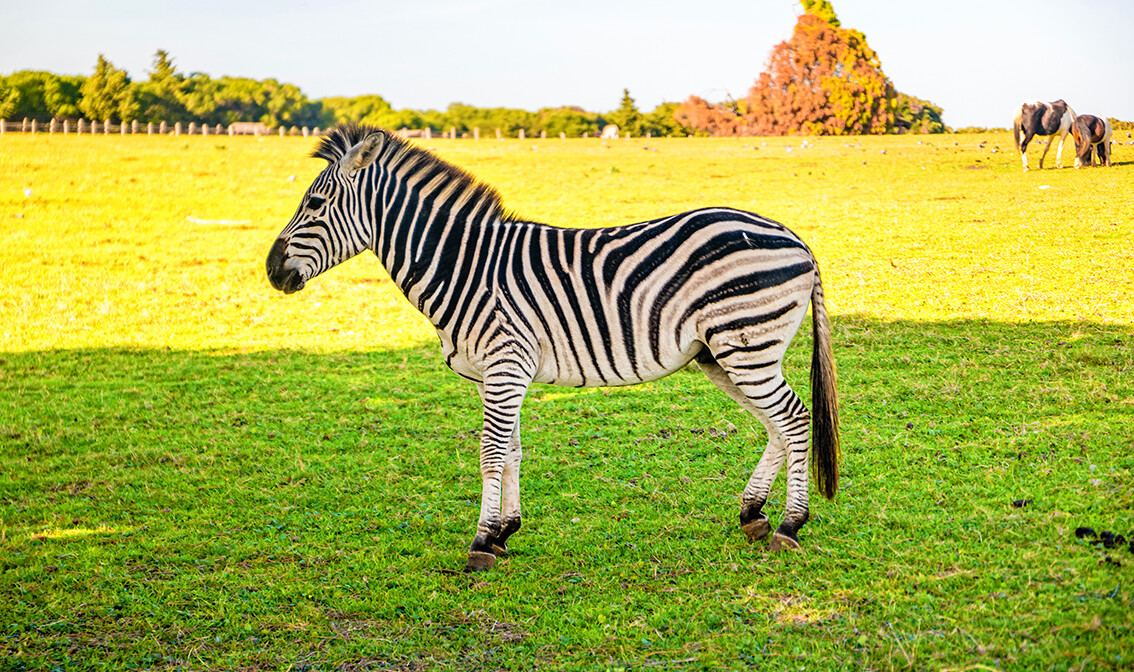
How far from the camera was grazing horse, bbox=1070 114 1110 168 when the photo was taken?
1984 cm

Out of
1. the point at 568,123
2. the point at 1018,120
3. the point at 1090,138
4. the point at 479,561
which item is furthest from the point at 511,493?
the point at 568,123

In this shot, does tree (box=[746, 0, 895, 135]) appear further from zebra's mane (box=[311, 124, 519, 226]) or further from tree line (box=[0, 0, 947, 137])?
zebra's mane (box=[311, 124, 519, 226])

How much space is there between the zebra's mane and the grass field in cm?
262

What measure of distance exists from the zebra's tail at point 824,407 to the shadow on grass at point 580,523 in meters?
0.50

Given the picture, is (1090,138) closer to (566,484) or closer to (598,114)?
(566,484)

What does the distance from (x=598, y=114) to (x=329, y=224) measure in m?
94.5

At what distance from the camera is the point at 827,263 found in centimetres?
1597

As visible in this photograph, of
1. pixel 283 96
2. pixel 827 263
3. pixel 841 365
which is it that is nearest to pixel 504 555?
pixel 841 365

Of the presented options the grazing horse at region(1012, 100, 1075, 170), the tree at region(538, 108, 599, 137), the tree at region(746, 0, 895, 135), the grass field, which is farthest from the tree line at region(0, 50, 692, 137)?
the grass field

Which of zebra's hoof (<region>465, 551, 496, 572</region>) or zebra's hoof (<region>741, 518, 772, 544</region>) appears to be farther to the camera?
zebra's hoof (<region>741, 518, 772, 544</region>)

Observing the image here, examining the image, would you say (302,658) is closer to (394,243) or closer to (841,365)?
(394,243)

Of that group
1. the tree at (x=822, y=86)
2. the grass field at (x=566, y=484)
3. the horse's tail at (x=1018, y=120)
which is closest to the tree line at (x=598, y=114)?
the tree at (x=822, y=86)

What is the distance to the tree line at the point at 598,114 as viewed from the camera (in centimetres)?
3778

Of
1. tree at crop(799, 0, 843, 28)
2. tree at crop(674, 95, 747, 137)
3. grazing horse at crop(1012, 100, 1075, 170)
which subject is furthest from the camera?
tree at crop(674, 95, 747, 137)
